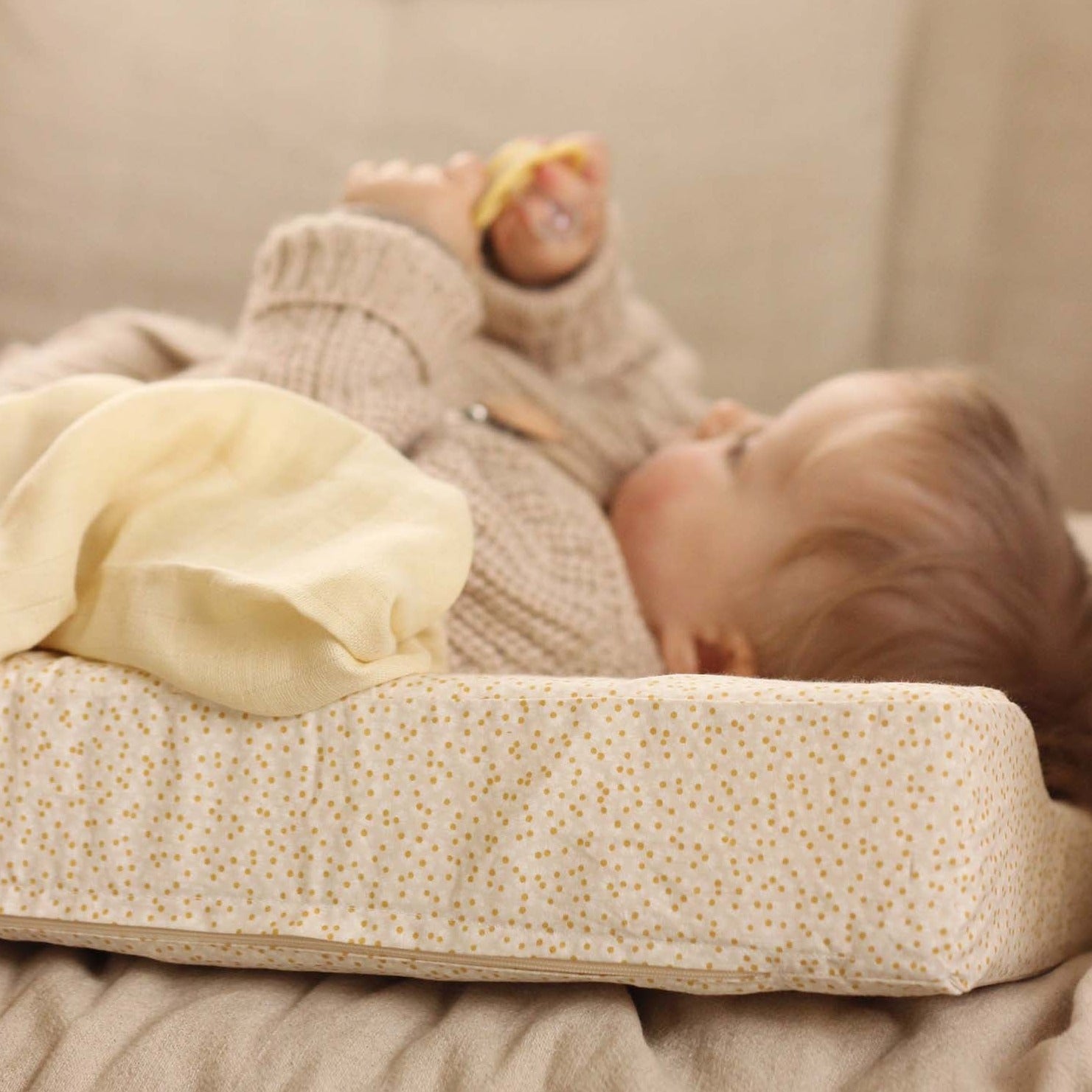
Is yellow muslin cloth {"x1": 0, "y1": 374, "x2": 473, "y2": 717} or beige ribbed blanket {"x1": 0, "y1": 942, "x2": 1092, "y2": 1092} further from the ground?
yellow muslin cloth {"x1": 0, "y1": 374, "x2": 473, "y2": 717}

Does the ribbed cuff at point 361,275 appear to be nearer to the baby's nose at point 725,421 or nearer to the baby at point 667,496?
the baby at point 667,496

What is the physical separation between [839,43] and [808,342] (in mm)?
356

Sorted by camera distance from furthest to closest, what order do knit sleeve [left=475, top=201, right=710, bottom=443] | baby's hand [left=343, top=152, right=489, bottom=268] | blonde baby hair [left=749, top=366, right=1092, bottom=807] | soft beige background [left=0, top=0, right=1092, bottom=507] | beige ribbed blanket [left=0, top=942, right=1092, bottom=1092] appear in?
soft beige background [left=0, top=0, right=1092, bottom=507] → knit sleeve [left=475, top=201, right=710, bottom=443] → baby's hand [left=343, top=152, right=489, bottom=268] → blonde baby hair [left=749, top=366, right=1092, bottom=807] → beige ribbed blanket [left=0, top=942, right=1092, bottom=1092]

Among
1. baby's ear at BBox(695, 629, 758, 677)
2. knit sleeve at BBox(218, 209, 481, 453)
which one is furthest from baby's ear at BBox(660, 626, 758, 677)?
knit sleeve at BBox(218, 209, 481, 453)

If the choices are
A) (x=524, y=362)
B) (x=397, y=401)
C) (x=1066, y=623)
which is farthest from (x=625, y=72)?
(x=1066, y=623)

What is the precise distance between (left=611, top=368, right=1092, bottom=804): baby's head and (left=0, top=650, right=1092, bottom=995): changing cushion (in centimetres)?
21

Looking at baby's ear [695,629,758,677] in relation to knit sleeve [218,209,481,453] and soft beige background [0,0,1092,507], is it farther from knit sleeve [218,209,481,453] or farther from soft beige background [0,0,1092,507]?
soft beige background [0,0,1092,507]

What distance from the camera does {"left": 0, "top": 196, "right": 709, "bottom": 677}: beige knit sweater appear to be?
874 millimetres

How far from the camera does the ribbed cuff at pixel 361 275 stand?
3.14 ft

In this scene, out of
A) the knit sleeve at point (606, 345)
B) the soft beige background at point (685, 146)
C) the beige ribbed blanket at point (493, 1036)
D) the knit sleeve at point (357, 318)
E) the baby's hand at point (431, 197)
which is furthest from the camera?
the soft beige background at point (685, 146)

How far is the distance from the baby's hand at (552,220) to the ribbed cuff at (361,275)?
20 cm

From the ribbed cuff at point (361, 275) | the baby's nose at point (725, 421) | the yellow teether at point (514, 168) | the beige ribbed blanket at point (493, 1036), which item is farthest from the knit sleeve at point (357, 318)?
the beige ribbed blanket at point (493, 1036)

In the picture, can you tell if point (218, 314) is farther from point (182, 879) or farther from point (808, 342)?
point (182, 879)

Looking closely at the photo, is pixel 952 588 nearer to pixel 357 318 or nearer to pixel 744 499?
pixel 744 499
